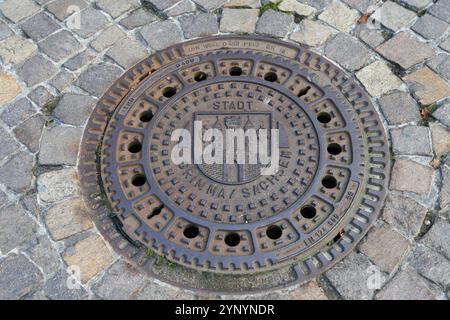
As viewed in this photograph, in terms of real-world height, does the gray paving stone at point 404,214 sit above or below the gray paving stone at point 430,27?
below

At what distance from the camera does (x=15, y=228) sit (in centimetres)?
293

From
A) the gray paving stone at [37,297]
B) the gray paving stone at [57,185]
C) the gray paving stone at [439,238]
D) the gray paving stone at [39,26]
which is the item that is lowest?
the gray paving stone at [37,297]

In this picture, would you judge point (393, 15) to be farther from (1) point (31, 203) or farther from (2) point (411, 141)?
(1) point (31, 203)

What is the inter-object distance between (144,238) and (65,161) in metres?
0.76

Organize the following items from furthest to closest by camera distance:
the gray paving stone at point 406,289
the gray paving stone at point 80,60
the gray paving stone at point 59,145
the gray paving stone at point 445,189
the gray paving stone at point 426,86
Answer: the gray paving stone at point 80,60
the gray paving stone at point 426,86
the gray paving stone at point 59,145
the gray paving stone at point 445,189
the gray paving stone at point 406,289

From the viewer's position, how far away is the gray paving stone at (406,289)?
2.66 meters

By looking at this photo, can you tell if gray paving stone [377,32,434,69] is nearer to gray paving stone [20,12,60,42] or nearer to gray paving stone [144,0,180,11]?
gray paving stone [144,0,180,11]

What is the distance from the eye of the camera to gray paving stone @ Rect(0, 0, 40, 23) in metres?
3.79

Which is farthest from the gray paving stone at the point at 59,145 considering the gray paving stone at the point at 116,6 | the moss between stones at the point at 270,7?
the moss between stones at the point at 270,7

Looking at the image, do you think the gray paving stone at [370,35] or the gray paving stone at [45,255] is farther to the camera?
the gray paving stone at [370,35]

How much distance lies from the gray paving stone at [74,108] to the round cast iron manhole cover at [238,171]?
0.08 metres

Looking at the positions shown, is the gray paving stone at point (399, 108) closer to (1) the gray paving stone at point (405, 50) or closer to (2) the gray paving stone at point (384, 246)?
(1) the gray paving stone at point (405, 50)

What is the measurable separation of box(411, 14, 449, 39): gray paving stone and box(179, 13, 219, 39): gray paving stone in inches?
57.9

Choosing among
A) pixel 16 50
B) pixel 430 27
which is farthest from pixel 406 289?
pixel 16 50
